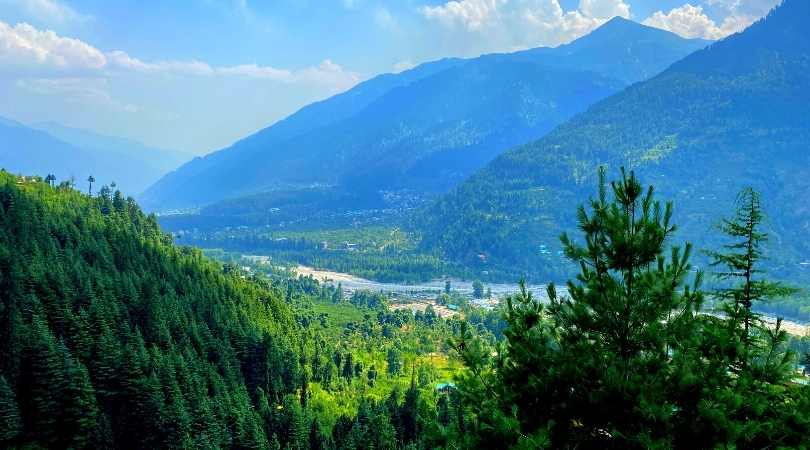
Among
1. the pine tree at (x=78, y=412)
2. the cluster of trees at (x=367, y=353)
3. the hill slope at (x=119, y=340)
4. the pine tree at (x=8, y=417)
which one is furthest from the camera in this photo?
the hill slope at (x=119, y=340)

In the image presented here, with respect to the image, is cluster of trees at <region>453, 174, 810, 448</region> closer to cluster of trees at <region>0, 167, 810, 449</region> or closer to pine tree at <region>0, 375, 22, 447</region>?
cluster of trees at <region>0, 167, 810, 449</region>

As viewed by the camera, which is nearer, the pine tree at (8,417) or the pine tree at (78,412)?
the pine tree at (8,417)

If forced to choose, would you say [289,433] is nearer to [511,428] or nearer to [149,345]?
[149,345]

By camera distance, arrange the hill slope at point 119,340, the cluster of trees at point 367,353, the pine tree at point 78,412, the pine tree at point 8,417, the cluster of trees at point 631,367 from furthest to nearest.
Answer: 1. the hill slope at point 119,340
2. the pine tree at point 78,412
3. the pine tree at point 8,417
4. the cluster of trees at point 367,353
5. the cluster of trees at point 631,367

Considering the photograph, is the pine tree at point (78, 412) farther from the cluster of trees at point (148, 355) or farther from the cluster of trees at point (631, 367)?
the cluster of trees at point (631, 367)

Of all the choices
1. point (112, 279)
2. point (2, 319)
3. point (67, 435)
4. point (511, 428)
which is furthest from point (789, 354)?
point (112, 279)

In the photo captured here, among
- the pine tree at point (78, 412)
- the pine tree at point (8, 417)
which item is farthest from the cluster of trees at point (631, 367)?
the pine tree at point (78, 412)

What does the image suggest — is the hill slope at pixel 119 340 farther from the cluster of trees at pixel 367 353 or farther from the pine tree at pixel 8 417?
the cluster of trees at pixel 367 353

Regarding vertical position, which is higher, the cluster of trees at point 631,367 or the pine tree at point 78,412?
the cluster of trees at point 631,367

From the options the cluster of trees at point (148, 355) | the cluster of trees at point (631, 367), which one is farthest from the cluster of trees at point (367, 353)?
the cluster of trees at point (148, 355)
